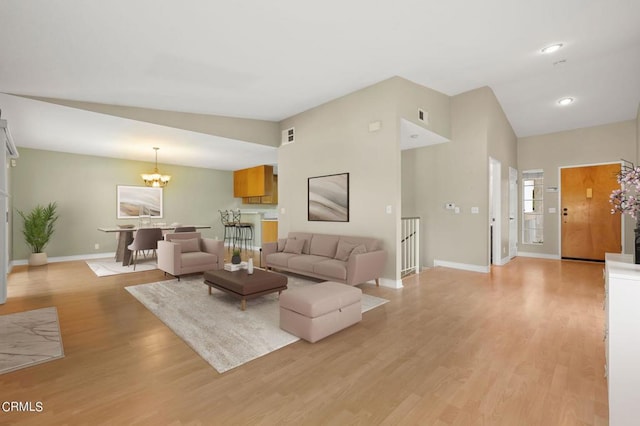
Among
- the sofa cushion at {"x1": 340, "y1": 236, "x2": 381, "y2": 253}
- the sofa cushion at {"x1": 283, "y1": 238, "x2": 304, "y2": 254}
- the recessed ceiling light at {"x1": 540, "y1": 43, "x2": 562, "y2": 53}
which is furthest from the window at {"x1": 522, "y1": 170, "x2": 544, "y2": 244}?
the sofa cushion at {"x1": 283, "y1": 238, "x2": 304, "y2": 254}

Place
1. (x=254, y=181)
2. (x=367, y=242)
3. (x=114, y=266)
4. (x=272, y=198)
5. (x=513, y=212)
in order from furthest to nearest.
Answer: (x=272, y=198), (x=254, y=181), (x=513, y=212), (x=114, y=266), (x=367, y=242)

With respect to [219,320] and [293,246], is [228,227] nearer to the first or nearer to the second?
[293,246]

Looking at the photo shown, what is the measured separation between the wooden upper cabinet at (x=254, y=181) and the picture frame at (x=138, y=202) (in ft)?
8.01

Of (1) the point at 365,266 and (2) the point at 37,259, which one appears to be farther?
(2) the point at 37,259

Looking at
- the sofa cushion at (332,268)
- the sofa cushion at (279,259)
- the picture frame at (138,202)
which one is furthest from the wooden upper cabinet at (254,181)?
the sofa cushion at (332,268)

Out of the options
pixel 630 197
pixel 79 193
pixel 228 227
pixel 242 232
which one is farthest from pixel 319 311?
pixel 228 227

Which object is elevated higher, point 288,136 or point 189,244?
point 288,136

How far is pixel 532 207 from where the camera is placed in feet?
25.0

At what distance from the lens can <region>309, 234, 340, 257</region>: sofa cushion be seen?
520 centimetres

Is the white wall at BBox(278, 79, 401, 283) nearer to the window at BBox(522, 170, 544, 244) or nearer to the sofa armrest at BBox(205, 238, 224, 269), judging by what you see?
the sofa armrest at BBox(205, 238, 224, 269)

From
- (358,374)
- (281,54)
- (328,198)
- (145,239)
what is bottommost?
(358,374)

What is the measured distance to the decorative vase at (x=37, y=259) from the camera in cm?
654

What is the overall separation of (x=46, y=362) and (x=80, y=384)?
2.02ft

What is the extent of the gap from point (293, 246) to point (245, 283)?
2.21 m
